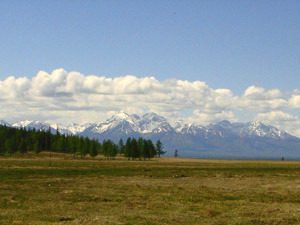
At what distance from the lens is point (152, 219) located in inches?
902

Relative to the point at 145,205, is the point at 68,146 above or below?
above

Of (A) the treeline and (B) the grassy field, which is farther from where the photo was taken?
(A) the treeline

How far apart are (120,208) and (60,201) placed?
242 inches

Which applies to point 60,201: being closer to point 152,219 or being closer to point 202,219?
point 152,219

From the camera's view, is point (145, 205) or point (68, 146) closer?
point (145, 205)

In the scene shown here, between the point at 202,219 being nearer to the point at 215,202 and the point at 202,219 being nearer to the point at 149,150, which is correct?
the point at 215,202

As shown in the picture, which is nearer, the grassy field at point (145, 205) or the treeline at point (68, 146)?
the grassy field at point (145, 205)

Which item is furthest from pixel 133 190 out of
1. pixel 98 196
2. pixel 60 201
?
pixel 60 201

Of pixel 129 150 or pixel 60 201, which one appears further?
pixel 129 150

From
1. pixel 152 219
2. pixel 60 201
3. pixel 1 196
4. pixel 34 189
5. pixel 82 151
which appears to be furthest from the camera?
pixel 82 151

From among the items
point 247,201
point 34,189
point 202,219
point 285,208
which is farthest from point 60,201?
point 285,208

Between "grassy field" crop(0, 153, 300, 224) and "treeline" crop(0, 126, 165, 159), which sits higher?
"treeline" crop(0, 126, 165, 159)

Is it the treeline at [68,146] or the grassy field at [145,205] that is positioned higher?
the treeline at [68,146]

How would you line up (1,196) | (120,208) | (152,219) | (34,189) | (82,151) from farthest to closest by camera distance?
(82,151), (34,189), (1,196), (120,208), (152,219)
